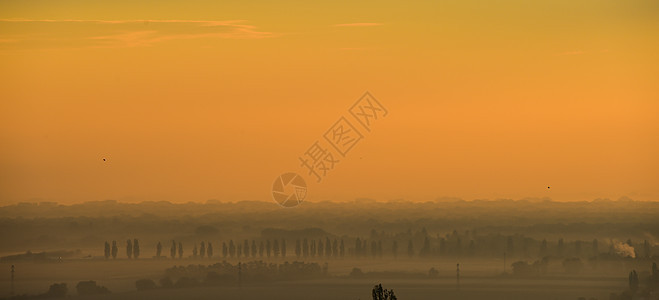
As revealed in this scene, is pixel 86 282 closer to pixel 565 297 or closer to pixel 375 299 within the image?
pixel 565 297

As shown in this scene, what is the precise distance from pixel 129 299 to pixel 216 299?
56.1 ft

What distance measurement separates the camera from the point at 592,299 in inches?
7269

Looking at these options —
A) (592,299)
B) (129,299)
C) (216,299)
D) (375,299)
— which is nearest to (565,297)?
(592,299)

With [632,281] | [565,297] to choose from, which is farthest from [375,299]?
[565,297]

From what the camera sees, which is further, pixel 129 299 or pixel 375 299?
pixel 129 299

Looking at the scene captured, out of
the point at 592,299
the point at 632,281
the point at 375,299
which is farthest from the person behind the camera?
the point at 592,299

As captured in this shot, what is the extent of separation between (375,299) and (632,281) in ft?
375

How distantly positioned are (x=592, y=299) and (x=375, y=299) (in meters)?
126

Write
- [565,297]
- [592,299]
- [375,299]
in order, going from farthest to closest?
[565,297]
[592,299]
[375,299]

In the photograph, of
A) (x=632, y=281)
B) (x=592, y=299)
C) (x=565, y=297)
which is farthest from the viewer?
(x=565, y=297)

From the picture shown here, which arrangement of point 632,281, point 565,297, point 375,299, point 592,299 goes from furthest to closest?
point 565,297 < point 592,299 < point 632,281 < point 375,299

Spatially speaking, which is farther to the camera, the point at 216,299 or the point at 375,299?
the point at 216,299

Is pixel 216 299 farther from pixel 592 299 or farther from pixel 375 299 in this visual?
pixel 375 299

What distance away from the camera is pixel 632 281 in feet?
563
